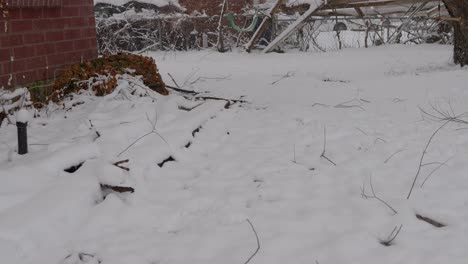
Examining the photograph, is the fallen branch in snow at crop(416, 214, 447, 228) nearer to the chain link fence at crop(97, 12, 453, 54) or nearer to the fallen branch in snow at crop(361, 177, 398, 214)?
the fallen branch in snow at crop(361, 177, 398, 214)

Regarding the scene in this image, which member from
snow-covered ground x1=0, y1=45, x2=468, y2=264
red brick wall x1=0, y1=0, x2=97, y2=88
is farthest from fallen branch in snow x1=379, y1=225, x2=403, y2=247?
red brick wall x1=0, y1=0, x2=97, y2=88

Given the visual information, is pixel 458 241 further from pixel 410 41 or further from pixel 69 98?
pixel 410 41

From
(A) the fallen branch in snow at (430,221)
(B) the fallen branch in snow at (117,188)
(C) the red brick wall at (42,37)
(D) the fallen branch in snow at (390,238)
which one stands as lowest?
(D) the fallen branch in snow at (390,238)

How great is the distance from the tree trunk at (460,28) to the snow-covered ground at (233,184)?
2162 mm

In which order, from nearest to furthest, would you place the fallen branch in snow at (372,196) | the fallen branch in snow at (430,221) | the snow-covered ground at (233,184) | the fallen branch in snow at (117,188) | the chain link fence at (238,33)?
the snow-covered ground at (233,184), the fallen branch in snow at (430,221), the fallen branch in snow at (372,196), the fallen branch in snow at (117,188), the chain link fence at (238,33)

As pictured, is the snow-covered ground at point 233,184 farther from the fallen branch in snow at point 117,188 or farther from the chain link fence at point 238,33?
the chain link fence at point 238,33

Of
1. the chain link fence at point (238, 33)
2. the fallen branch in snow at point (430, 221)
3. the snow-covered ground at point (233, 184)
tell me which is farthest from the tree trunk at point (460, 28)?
the fallen branch in snow at point (430, 221)

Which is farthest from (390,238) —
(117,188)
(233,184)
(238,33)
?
(238,33)

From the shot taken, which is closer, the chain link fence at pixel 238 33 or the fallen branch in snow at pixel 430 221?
the fallen branch in snow at pixel 430 221

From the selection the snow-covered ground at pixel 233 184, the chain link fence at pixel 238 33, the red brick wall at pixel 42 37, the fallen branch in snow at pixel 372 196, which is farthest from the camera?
the chain link fence at pixel 238 33

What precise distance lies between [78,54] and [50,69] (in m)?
0.63

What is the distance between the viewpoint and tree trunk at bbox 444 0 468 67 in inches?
276

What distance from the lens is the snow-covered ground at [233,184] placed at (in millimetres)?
2215

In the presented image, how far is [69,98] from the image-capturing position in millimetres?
4918
